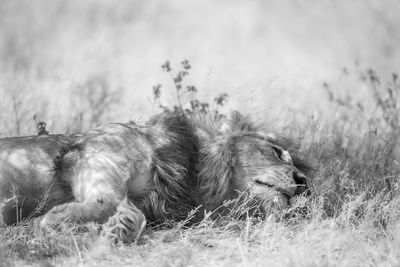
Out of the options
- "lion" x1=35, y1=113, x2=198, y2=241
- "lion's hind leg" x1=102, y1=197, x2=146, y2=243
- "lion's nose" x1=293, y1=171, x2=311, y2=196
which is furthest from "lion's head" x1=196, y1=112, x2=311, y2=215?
"lion's hind leg" x1=102, y1=197, x2=146, y2=243

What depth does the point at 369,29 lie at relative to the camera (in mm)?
16688

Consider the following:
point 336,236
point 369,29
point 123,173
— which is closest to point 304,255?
point 336,236

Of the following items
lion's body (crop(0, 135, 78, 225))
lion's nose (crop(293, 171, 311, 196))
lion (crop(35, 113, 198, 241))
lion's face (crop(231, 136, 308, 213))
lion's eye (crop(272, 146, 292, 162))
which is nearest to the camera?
lion (crop(35, 113, 198, 241))

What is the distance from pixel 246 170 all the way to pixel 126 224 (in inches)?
41.8

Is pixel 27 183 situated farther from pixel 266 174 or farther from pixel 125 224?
pixel 266 174

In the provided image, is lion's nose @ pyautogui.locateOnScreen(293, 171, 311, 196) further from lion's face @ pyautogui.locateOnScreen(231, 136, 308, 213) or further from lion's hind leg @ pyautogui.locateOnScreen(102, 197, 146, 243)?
lion's hind leg @ pyautogui.locateOnScreen(102, 197, 146, 243)

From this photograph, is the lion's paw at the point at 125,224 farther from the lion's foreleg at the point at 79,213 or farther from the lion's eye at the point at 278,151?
the lion's eye at the point at 278,151

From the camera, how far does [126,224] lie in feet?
12.9

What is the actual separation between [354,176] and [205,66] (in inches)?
333

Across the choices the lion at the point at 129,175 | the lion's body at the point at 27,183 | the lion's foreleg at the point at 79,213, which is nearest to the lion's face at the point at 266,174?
the lion at the point at 129,175

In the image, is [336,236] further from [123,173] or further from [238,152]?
[123,173]

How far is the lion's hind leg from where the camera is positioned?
3.82 m

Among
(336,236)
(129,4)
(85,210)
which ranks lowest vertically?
(336,236)

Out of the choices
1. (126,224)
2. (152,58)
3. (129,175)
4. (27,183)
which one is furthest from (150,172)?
(152,58)
